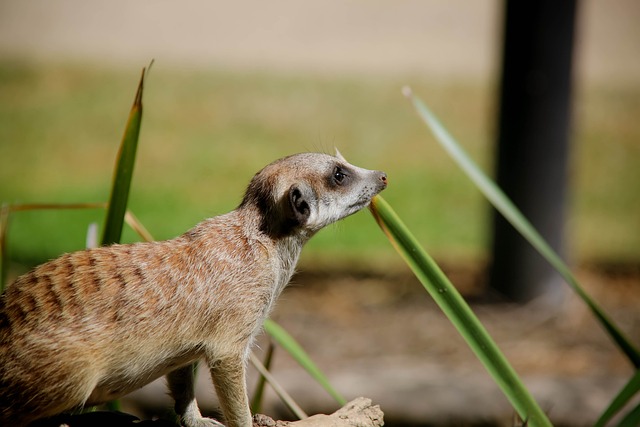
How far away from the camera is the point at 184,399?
2.50m

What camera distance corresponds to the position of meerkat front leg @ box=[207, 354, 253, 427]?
2318 mm

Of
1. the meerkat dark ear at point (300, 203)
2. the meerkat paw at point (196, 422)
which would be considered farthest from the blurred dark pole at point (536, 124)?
the meerkat paw at point (196, 422)

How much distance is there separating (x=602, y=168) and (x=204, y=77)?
4.75 metres

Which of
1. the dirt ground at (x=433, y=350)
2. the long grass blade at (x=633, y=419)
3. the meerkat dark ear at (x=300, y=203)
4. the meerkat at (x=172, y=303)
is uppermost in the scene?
the meerkat dark ear at (x=300, y=203)

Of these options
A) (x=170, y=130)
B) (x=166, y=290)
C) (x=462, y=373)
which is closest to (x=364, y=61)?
(x=170, y=130)

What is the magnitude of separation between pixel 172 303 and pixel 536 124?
4291mm

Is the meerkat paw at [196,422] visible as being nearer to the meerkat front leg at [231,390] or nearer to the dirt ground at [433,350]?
the meerkat front leg at [231,390]

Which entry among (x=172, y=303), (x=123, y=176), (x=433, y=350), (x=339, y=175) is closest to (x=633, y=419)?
(x=339, y=175)

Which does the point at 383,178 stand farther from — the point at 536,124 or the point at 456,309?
the point at 536,124

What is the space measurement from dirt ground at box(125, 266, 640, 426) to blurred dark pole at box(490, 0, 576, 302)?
19.0 inches

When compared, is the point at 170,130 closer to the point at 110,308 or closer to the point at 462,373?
Answer: the point at 462,373

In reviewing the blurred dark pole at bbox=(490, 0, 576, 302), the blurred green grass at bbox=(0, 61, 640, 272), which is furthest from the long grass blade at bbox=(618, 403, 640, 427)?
the blurred green grass at bbox=(0, 61, 640, 272)

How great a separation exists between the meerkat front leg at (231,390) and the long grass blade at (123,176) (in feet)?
2.19

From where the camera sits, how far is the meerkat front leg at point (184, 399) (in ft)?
8.21
